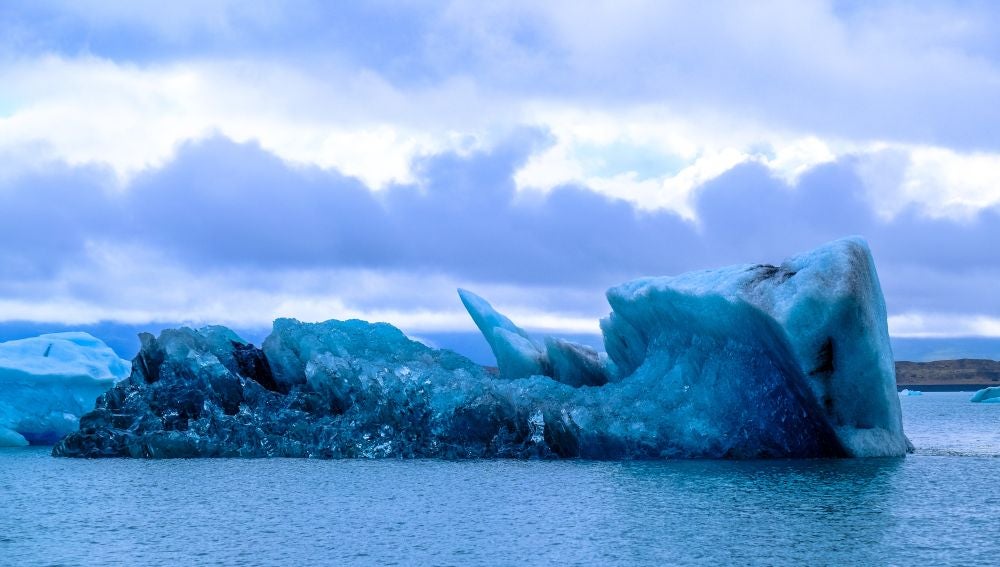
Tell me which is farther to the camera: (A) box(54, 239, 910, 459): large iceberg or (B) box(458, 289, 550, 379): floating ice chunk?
(B) box(458, 289, 550, 379): floating ice chunk

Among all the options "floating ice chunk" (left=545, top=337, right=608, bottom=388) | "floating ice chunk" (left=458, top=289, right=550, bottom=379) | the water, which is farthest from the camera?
"floating ice chunk" (left=458, top=289, right=550, bottom=379)

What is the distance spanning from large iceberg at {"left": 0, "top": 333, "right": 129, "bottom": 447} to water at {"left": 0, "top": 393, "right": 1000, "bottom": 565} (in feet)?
29.4

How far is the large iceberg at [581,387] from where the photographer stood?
58.6 feet

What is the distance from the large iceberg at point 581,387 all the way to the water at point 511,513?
3.00ft

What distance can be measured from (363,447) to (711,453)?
6.62m

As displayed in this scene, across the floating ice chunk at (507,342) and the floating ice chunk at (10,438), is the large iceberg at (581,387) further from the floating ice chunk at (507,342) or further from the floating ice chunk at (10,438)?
the floating ice chunk at (10,438)

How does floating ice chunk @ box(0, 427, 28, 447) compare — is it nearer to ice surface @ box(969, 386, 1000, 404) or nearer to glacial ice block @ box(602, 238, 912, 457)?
glacial ice block @ box(602, 238, 912, 457)

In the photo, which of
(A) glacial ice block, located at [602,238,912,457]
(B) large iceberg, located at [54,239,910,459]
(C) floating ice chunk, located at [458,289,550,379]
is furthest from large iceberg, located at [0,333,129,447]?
(A) glacial ice block, located at [602,238,912,457]

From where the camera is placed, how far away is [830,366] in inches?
697

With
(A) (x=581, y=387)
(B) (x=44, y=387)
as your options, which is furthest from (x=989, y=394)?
(B) (x=44, y=387)

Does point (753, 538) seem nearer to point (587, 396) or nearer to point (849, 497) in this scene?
point (849, 497)

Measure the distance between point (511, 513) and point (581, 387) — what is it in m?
8.39

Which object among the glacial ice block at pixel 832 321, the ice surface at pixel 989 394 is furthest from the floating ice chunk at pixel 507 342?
the ice surface at pixel 989 394

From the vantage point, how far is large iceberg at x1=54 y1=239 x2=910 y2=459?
58.6 ft
